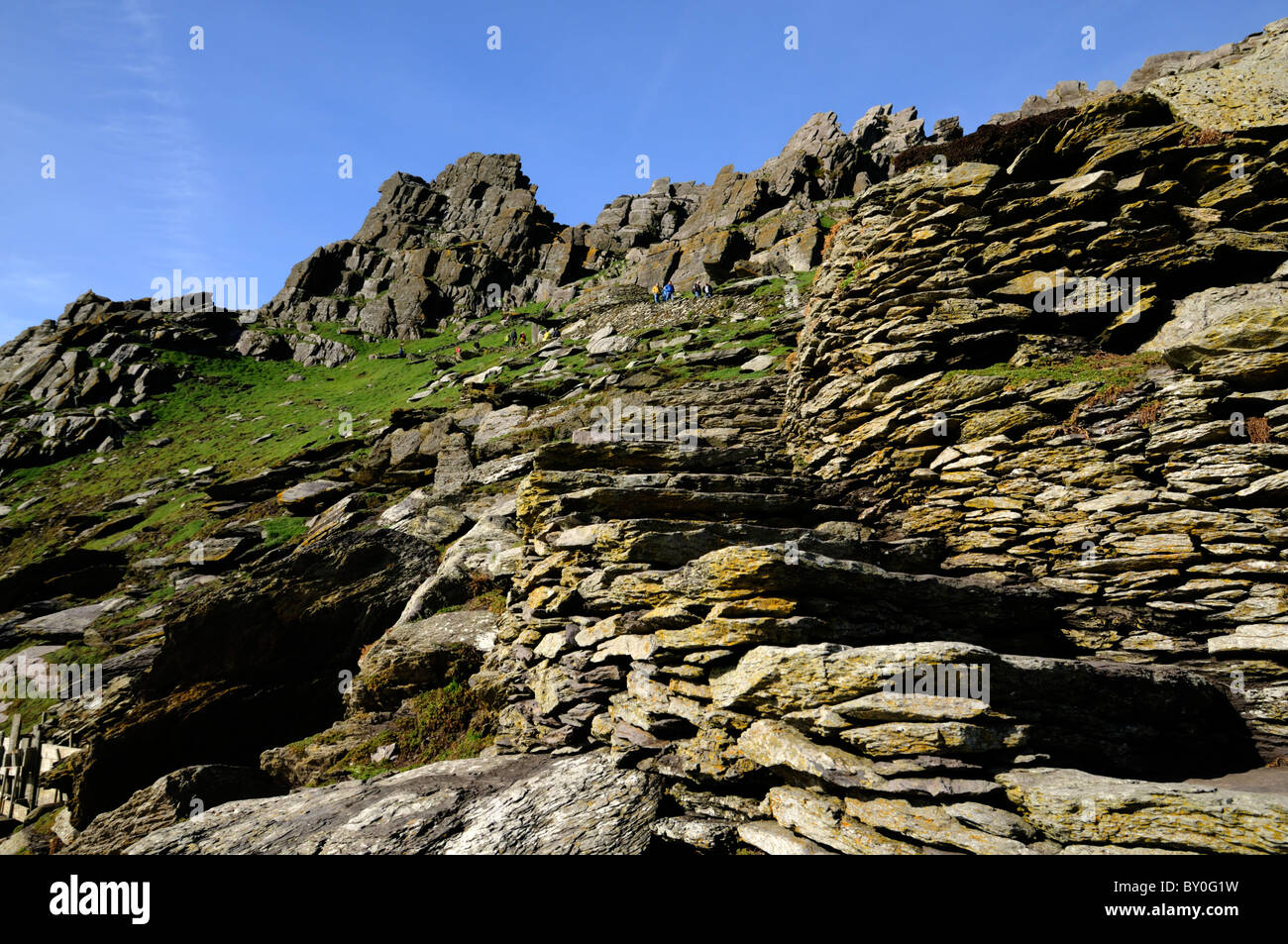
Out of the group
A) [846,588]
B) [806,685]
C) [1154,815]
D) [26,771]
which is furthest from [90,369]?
[1154,815]

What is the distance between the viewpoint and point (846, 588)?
9477mm

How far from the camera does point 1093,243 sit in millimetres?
14805

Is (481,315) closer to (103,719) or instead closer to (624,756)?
(103,719)

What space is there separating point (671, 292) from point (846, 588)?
46655 mm

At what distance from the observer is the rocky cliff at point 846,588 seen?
24.4ft

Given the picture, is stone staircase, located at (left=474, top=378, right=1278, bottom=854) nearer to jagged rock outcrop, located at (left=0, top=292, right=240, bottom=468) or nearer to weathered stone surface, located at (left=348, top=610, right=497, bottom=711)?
weathered stone surface, located at (left=348, top=610, right=497, bottom=711)

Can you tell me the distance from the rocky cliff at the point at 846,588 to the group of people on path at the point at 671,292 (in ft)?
59.1

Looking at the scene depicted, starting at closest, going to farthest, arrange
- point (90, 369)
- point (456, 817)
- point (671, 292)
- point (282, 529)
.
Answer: point (456, 817), point (282, 529), point (671, 292), point (90, 369)

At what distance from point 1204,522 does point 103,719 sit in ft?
88.9

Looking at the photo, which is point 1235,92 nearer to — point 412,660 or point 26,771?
point 412,660

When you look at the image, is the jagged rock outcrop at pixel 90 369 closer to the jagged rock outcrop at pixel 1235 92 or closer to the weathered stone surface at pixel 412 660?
the weathered stone surface at pixel 412 660

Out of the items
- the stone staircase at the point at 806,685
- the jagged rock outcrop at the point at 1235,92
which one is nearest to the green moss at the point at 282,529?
the stone staircase at the point at 806,685

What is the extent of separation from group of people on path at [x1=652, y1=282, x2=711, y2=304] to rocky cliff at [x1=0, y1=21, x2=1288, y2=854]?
18.0 metres

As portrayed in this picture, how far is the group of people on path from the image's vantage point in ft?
154
